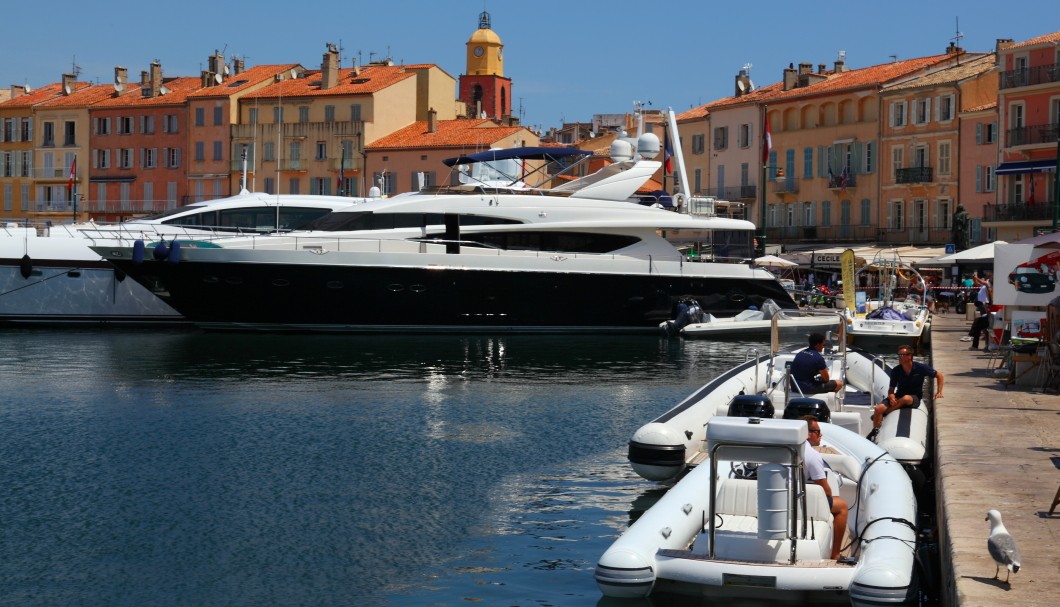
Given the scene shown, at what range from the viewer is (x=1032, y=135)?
163 ft

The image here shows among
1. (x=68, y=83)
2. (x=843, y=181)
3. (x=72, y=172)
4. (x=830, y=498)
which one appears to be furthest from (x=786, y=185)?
(x=830, y=498)

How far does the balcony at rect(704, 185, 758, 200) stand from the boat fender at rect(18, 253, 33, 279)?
35.9 m

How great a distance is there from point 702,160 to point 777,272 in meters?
13.9

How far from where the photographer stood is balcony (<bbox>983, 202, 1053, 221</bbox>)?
1923 inches

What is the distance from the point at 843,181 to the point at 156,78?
38.8 metres

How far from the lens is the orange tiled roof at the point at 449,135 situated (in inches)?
2655

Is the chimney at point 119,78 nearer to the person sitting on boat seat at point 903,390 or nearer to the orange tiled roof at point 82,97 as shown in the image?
the orange tiled roof at point 82,97

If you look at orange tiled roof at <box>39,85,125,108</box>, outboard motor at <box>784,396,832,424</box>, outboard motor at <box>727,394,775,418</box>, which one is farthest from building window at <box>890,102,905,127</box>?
outboard motor at <box>727,394,775,418</box>

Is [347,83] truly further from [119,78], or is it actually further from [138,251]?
[138,251]

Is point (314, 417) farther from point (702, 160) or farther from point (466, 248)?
point (702, 160)

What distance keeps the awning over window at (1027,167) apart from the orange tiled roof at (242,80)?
40461 millimetres

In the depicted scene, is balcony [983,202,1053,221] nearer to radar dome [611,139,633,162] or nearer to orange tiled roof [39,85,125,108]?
radar dome [611,139,633,162]

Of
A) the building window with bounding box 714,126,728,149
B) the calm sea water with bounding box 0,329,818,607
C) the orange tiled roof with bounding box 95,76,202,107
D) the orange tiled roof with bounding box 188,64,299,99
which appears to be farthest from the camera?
the orange tiled roof with bounding box 95,76,202,107

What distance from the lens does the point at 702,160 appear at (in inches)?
2707
